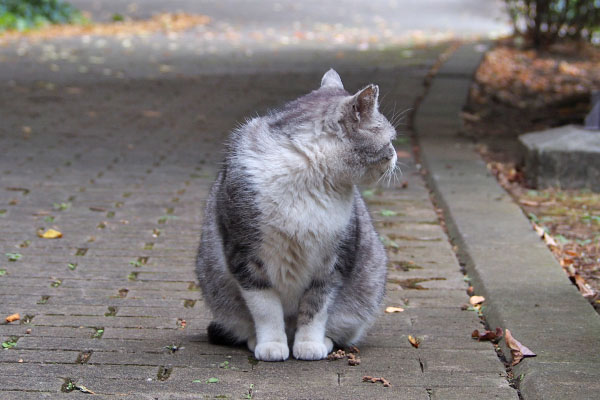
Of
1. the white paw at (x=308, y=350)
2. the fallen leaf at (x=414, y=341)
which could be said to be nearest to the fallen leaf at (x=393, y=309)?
the fallen leaf at (x=414, y=341)

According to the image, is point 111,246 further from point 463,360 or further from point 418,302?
point 463,360

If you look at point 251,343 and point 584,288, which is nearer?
point 251,343

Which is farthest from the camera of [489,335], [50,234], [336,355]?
[50,234]

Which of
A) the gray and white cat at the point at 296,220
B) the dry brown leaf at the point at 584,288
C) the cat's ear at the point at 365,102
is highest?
the cat's ear at the point at 365,102

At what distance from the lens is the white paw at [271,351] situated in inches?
146

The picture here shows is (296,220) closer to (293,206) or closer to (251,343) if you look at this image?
(293,206)

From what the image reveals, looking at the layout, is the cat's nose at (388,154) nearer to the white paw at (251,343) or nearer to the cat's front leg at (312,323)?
the cat's front leg at (312,323)

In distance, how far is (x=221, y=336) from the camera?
3965mm

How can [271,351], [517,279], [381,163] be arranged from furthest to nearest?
[517,279], [271,351], [381,163]

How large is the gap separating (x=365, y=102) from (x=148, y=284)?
75.3 inches

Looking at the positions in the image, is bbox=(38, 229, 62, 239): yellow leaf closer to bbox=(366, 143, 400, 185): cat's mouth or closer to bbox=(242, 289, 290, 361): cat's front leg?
bbox=(242, 289, 290, 361): cat's front leg

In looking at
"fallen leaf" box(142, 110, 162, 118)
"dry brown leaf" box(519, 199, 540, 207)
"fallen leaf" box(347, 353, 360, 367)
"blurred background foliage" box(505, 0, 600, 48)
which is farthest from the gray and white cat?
"blurred background foliage" box(505, 0, 600, 48)

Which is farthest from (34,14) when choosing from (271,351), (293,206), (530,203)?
(293,206)

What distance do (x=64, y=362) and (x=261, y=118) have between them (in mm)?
1332
